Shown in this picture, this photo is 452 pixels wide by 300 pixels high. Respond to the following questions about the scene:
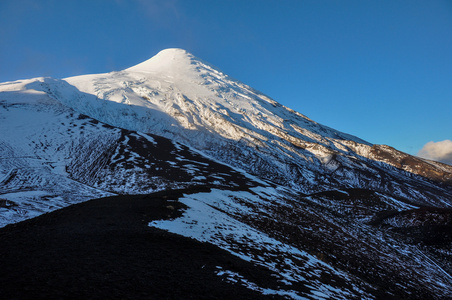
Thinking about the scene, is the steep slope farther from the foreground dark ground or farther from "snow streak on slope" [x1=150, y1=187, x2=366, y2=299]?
the foreground dark ground

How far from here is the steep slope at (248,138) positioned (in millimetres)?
117312

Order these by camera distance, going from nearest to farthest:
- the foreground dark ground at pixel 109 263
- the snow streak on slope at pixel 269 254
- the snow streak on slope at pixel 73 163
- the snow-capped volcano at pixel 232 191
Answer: the foreground dark ground at pixel 109 263, the snow streak on slope at pixel 269 254, the snow-capped volcano at pixel 232 191, the snow streak on slope at pixel 73 163

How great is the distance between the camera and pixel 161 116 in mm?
151625

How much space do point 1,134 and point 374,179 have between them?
160m

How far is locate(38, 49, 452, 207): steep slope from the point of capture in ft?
385

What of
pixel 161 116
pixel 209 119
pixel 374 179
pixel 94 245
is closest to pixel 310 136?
pixel 374 179

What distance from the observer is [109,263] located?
9500 mm

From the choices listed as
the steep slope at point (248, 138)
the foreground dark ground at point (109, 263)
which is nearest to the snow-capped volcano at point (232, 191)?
the foreground dark ground at point (109, 263)

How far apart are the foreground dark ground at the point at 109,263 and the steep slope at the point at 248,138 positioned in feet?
300

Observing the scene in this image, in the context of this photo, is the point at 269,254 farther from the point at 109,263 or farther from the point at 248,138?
the point at 248,138

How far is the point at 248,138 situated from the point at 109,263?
13509cm

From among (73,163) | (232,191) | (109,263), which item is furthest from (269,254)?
(73,163)

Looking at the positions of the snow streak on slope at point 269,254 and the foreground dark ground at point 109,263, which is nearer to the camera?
the foreground dark ground at point 109,263

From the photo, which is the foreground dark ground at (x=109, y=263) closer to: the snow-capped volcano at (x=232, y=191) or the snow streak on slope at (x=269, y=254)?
the snow-capped volcano at (x=232, y=191)
